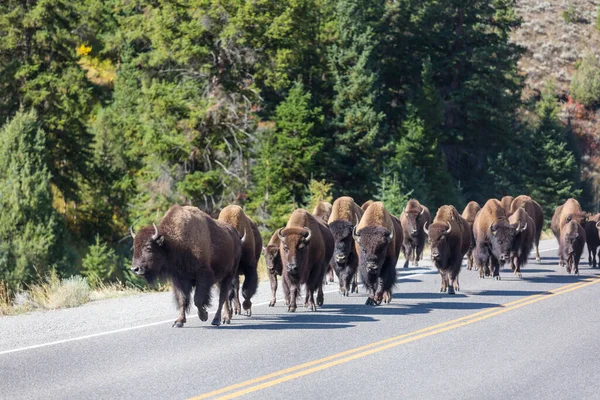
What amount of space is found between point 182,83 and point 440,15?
81.6 ft

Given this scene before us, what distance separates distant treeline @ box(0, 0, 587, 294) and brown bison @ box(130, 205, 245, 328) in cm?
1683

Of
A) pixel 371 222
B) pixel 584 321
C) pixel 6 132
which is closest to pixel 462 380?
pixel 584 321

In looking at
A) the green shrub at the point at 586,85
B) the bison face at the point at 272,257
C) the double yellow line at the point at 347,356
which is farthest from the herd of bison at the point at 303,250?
the green shrub at the point at 586,85

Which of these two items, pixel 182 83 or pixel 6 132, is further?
pixel 182 83

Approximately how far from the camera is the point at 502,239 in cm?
1836

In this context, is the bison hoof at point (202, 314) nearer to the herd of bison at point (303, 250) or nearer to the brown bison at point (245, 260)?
the herd of bison at point (303, 250)

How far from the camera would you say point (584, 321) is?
1203cm

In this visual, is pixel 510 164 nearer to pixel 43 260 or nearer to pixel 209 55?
pixel 209 55

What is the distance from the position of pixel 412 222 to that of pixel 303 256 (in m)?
10.3

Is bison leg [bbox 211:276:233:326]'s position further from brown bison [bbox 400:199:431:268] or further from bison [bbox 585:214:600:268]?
bison [bbox 585:214:600:268]

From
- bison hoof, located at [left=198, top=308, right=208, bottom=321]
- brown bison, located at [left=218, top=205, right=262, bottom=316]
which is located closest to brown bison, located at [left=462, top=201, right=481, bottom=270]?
brown bison, located at [left=218, top=205, right=262, bottom=316]

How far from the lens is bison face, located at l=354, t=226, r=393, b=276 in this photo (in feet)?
44.3

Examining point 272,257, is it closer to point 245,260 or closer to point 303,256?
point 245,260

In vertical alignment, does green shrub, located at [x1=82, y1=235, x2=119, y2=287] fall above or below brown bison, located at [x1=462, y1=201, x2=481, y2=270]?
below
